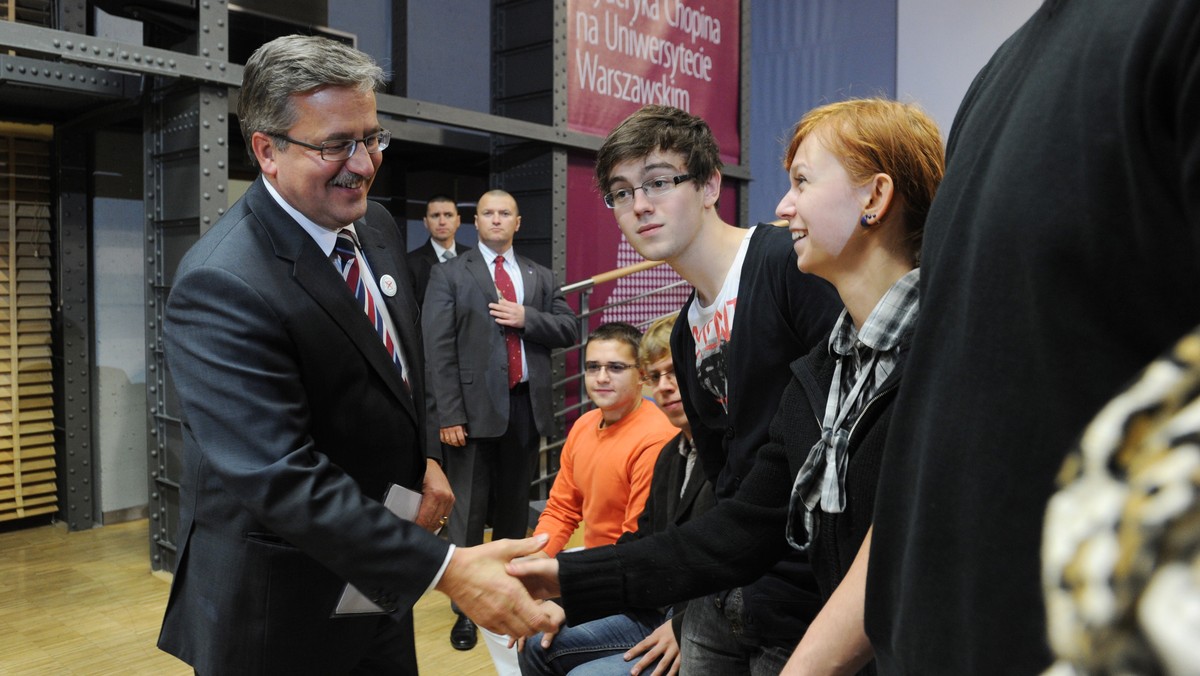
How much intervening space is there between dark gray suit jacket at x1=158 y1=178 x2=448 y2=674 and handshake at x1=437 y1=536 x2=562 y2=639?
0.06 metres

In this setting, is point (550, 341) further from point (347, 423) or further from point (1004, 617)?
point (1004, 617)

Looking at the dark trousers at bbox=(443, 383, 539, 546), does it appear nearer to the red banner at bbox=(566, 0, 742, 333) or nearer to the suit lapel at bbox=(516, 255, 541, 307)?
the suit lapel at bbox=(516, 255, 541, 307)

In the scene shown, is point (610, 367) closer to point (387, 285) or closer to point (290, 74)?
point (387, 285)

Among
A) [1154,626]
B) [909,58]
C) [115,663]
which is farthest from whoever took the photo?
[909,58]

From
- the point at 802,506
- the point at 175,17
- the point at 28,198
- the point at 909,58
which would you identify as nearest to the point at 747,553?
the point at 802,506

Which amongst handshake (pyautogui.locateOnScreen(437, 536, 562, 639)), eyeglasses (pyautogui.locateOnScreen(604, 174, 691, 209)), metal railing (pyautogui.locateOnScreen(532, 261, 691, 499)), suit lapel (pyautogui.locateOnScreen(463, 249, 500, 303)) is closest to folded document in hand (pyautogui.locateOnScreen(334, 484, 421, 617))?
handshake (pyautogui.locateOnScreen(437, 536, 562, 639))

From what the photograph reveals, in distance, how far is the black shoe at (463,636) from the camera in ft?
12.7

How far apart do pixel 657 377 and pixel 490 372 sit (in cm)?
179

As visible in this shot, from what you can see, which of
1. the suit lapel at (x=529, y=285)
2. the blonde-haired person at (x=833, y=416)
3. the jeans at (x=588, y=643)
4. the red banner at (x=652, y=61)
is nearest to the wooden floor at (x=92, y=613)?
the jeans at (x=588, y=643)

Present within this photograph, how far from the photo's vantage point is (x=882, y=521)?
2.48 feet

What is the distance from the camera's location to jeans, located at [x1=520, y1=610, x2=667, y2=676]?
2383 mm

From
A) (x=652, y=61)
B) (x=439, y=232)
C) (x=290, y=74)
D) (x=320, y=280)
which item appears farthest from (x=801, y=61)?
(x=320, y=280)

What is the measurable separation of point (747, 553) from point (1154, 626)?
130 cm

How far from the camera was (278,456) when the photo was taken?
172 centimetres
